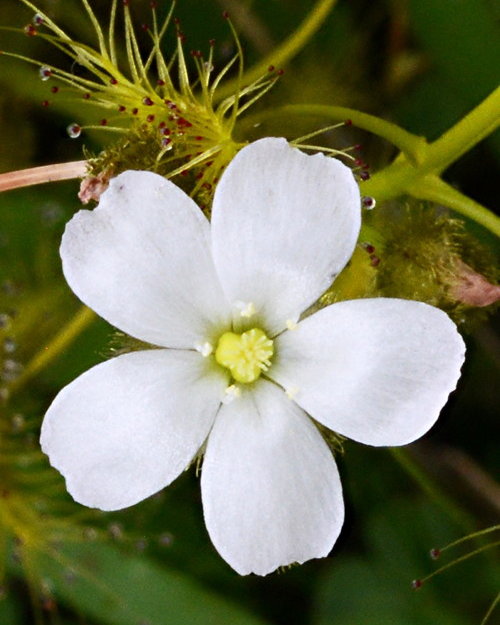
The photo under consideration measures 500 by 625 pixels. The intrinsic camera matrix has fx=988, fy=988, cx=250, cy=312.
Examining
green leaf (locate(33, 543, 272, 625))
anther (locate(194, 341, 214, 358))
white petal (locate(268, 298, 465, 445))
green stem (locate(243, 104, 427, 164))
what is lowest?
green leaf (locate(33, 543, 272, 625))

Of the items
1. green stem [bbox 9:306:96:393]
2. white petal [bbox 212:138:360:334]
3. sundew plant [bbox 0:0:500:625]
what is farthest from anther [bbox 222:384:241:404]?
green stem [bbox 9:306:96:393]

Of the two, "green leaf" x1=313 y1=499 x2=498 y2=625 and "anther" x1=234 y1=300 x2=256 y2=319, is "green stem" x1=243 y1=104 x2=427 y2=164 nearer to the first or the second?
"anther" x1=234 y1=300 x2=256 y2=319

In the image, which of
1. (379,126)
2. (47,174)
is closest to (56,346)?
(47,174)

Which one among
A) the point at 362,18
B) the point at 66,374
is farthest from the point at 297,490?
the point at 362,18

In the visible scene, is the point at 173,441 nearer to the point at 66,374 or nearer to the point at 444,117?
the point at 66,374

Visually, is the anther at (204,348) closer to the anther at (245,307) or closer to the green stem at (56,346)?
the anther at (245,307)

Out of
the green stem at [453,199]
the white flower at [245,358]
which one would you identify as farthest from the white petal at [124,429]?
the green stem at [453,199]

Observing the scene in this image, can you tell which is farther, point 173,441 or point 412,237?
point 412,237
